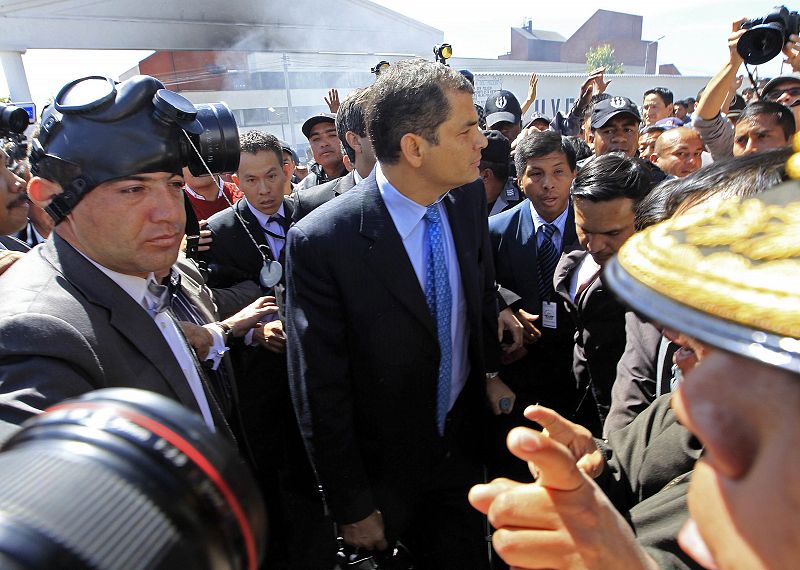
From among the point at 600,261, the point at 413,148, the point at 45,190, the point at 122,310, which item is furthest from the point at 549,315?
the point at 45,190

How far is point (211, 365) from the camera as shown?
2018mm

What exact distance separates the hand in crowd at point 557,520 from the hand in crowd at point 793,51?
5.20 meters

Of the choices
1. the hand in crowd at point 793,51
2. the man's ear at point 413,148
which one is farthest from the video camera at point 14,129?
the hand in crowd at point 793,51

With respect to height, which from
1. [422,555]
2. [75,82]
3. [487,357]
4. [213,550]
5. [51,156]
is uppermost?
[75,82]

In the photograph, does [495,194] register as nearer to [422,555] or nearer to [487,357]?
[487,357]

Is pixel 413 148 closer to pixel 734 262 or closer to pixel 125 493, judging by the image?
pixel 734 262

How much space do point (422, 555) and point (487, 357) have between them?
98 cm

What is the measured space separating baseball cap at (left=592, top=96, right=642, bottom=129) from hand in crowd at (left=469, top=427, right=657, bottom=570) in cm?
520

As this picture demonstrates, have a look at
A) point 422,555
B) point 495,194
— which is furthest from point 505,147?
point 422,555

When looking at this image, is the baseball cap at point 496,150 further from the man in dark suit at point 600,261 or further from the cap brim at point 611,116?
the cap brim at point 611,116

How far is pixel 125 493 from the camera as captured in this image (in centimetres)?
51

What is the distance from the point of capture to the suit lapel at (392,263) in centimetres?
208

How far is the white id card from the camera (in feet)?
A: 9.76

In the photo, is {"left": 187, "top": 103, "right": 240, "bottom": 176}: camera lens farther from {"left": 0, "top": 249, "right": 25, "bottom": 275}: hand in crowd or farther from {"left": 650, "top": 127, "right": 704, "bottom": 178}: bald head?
{"left": 650, "top": 127, "right": 704, "bottom": 178}: bald head
